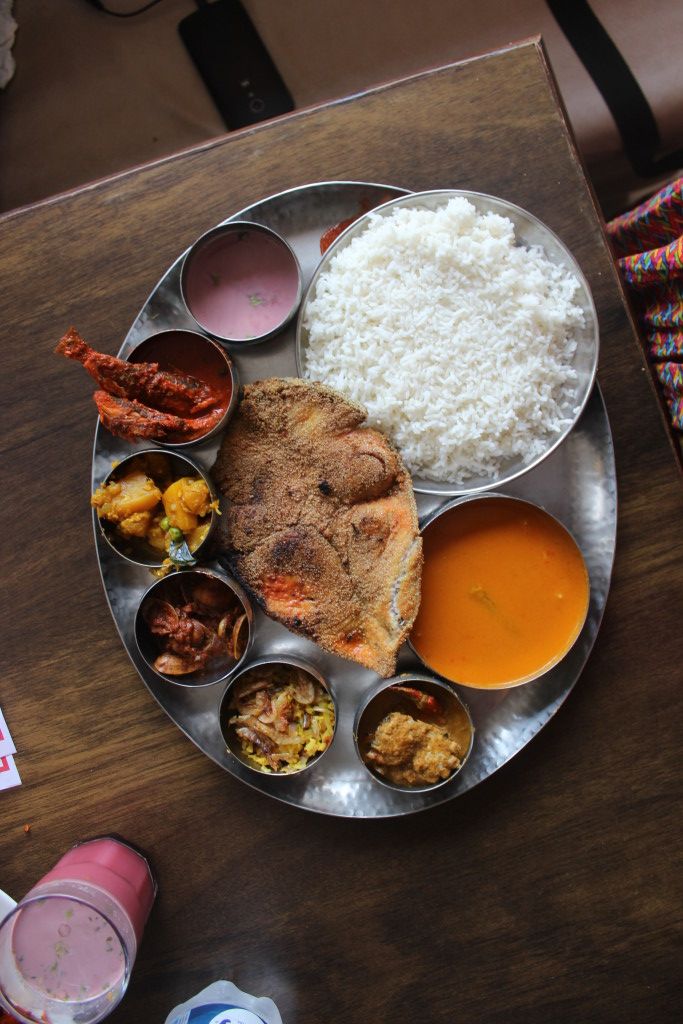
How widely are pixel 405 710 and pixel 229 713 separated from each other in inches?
15.8

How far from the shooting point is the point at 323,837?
1890 mm

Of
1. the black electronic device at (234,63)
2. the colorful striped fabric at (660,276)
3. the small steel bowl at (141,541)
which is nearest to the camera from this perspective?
the small steel bowl at (141,541)

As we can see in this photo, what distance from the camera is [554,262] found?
1750mm

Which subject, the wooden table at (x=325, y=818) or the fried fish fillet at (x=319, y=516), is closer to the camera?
the fried fish fillet at (x=319, y=516)

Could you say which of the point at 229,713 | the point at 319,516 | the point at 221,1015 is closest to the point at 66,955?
the point at 221,1015

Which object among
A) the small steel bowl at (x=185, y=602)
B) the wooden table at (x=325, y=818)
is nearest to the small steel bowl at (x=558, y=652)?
the wooden table at (x=325, y=818)

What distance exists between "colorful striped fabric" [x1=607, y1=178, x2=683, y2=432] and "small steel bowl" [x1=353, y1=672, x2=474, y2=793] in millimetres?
868

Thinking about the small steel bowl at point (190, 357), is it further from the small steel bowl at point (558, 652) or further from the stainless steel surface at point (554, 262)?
the small steel bowl at point (558, 652)

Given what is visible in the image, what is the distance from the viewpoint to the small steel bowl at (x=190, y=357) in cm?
169

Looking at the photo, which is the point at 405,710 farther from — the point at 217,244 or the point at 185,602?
the point at 217,244

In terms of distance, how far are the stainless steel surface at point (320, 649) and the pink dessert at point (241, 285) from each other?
0.06 m

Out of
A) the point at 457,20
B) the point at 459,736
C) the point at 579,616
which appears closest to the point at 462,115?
the point at 457,20

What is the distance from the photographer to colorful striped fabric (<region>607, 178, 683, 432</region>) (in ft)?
5.91

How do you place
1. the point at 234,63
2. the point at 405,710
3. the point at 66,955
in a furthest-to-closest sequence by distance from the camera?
the point at 234,63 < the point at 405,710 < the point at 66,955
